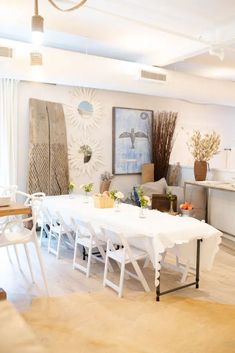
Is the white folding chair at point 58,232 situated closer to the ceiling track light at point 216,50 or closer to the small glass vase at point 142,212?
the small glass vase at point 142,212

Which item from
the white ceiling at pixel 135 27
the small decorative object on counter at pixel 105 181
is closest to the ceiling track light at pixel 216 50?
the white ceiling at pixel 135 27

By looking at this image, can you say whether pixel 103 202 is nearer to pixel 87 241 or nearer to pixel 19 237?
pixel 87 241

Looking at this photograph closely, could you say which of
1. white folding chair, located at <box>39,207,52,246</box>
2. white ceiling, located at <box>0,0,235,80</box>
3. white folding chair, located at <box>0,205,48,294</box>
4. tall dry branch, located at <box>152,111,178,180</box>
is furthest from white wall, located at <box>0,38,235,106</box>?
white folding chair, located at <box>0,205,48,294</box>

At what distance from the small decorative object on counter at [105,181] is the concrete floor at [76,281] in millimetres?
2016

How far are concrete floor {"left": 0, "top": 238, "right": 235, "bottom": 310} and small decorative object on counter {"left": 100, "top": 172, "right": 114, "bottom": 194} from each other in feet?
6.61

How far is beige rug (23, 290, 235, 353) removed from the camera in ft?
7.89

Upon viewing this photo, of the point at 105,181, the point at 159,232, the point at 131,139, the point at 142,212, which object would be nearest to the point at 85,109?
the point at 131,139

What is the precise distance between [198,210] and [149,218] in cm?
232

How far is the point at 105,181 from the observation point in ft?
20.3

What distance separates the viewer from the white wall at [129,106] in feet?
17.7

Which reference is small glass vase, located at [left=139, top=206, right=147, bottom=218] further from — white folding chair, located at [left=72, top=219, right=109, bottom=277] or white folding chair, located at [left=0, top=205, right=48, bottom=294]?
white folding chair, located at [left=0, top=205, right=48, bottom=294]

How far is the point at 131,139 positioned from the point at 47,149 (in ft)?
5.86

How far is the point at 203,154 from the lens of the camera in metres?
5.83

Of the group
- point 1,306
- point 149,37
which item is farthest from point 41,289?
point 149,37
